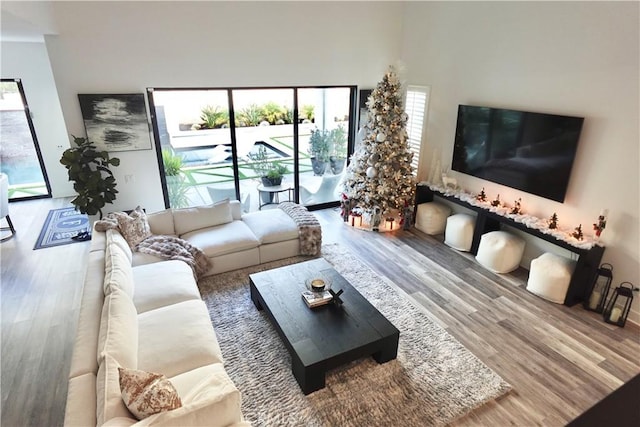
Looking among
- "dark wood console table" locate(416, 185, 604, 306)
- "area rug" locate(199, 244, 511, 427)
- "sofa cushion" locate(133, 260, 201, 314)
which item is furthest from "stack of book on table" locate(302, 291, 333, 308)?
"dark wood console table" locate(416, 185, 604, 306)

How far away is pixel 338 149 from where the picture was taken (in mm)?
6723

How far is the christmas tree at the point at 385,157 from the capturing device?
5.44 m

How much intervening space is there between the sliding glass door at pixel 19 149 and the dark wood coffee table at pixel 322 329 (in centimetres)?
619

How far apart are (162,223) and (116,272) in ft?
5.30

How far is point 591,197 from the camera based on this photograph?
396cm

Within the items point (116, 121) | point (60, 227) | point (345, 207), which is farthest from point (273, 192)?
point (60, 227)

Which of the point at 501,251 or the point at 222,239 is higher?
the point at 222,239

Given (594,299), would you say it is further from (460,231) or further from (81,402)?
(81,402)

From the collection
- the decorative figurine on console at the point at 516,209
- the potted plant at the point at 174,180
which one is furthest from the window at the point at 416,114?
the potted plant at the point at 174,180

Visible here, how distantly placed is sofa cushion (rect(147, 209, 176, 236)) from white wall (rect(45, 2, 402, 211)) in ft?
3.69

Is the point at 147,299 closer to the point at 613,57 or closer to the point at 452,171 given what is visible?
the point at 452,171

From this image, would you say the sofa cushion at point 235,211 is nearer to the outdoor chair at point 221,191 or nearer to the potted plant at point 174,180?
the outdoor chair at point 221,191

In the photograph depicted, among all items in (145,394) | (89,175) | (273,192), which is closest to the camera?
(145,394)

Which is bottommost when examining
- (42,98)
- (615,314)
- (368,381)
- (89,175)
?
(368,381)
